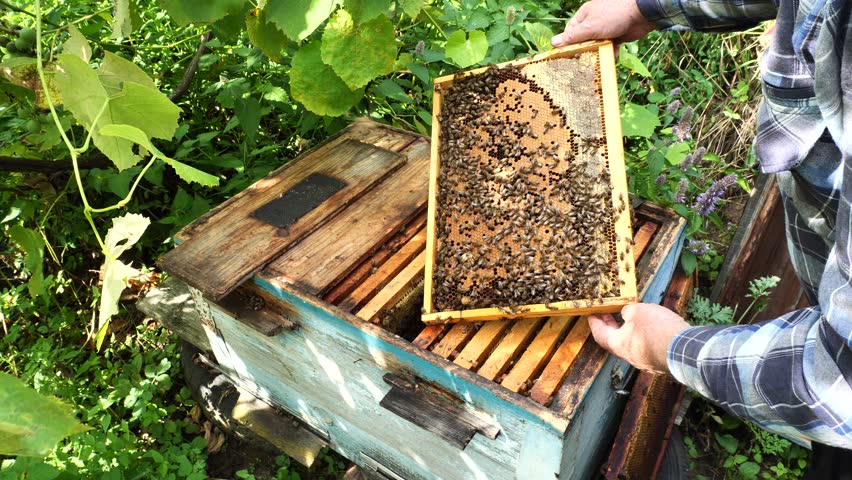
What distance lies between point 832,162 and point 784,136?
143 millimetres

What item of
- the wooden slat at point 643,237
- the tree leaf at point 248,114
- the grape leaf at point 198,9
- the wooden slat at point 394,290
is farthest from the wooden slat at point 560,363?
the tree leaf at point 248,114

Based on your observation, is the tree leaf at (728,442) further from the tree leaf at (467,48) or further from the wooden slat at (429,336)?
the tree leaf at (467,48)

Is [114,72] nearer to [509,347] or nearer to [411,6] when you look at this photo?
[411,6]

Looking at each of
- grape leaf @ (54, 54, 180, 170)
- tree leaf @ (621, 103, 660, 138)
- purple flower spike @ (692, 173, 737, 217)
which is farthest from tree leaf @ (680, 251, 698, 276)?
grape leaf @ (54, 54, 180, 170)

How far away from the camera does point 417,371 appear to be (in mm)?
2043

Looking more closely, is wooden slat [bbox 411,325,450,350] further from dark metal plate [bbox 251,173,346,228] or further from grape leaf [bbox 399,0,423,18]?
grape leaf [bbox 399,0,423,18]

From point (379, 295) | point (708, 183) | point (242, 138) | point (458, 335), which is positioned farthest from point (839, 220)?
point (242, 138)

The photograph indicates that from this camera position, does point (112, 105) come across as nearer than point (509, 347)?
Yes

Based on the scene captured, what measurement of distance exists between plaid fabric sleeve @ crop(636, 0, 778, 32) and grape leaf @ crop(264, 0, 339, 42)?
132 centimetres

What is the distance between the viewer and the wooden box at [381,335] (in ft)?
6.44

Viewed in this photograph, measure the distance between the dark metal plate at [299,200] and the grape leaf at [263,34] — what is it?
59 cm

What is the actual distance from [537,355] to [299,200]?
131 cm

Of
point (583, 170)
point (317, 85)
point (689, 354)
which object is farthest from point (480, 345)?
point (317, 85)

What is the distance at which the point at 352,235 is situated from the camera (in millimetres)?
2479
